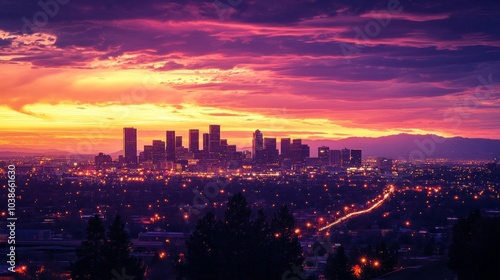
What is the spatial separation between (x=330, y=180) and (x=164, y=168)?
25.5m

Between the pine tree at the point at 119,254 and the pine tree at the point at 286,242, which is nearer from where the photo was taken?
the pine tree at the point at 119,254

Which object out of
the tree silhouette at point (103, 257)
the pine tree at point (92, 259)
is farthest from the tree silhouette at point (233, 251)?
the pine tree at point (92, 259)

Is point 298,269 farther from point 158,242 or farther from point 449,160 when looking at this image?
point 449,160

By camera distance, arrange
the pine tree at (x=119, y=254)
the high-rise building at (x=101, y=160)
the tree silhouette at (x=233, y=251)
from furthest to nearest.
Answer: the high-rise building at (x=101, y=160)
the tree silhouette at (x=233, y=251)
the pine tree at (x=119, y=254)

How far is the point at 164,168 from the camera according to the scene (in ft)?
382

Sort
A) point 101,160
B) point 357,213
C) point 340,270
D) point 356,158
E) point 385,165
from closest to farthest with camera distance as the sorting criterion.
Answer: point 340,270
point 357,213
point 101,160
point 385,165
point 356,158

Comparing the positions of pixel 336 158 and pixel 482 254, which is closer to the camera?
pixel 482 254

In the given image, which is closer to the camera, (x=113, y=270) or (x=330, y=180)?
(x=113, y=270)

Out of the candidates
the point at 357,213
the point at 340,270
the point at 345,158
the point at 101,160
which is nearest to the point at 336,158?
the point at 345,158

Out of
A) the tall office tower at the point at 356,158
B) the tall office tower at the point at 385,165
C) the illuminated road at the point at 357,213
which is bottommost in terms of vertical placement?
the illuminated road at the point at 357,213

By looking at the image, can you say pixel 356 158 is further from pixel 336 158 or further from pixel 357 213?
pixel 357 213

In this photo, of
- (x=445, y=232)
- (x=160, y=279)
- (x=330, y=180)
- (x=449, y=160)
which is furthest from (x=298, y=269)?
(x=449, y=160)

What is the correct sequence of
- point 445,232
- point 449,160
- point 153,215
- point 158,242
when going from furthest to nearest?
point 449,160 < point 153,215 < point 445,232 < point 158,242

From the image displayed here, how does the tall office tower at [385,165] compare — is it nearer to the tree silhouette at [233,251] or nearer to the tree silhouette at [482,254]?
the tree silhouette at [233,251]
